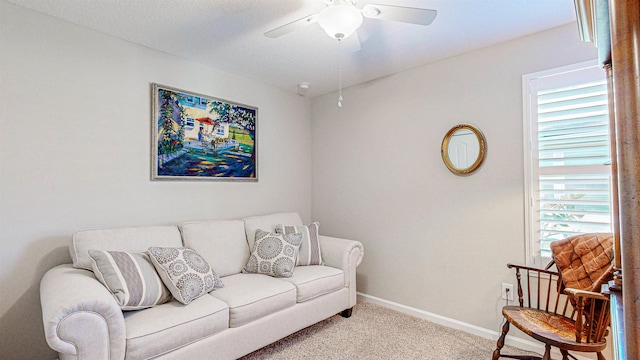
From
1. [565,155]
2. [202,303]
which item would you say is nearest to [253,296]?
[202,303]

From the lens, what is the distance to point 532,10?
210cm

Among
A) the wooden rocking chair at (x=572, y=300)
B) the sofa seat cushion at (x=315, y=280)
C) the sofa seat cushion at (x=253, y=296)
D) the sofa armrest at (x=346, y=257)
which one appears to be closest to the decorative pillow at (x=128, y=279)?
the sofa seat cushion at (x=253, y=296)

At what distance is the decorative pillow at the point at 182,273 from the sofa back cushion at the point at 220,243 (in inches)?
13.2

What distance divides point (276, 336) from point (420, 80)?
2583 mm

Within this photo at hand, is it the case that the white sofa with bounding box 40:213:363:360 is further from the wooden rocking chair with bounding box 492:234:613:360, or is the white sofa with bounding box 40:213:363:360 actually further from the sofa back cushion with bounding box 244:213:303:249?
the wooden rocking chair with bounding box 492:234:613:360

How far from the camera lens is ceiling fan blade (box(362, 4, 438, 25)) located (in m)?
1.62

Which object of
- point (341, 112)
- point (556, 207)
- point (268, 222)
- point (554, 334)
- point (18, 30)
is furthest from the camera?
point (341, 112)

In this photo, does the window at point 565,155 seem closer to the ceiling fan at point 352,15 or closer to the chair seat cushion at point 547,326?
the chair seat cushion at point 547,326

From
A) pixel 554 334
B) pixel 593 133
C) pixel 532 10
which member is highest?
pixel 532 10

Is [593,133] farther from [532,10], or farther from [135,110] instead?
[135,110]

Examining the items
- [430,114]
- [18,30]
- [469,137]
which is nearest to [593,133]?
[469,137]

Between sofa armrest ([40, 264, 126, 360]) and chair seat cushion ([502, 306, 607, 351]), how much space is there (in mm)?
2255

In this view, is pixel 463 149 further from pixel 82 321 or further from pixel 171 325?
pixel 82 321

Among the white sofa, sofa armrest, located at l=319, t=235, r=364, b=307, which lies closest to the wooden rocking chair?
sofa armrest, located at l=319, t=235, r=364, b=307
